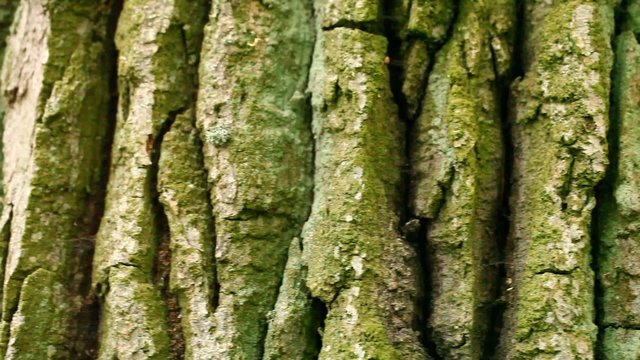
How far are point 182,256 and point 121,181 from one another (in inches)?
12.1

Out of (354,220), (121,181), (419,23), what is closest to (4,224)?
(121,181)

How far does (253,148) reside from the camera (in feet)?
6.63

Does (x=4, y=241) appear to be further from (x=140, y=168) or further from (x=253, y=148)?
(x=253, y=148)

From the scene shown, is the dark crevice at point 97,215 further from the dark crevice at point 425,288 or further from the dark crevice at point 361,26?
the dark crevice at point 425,288

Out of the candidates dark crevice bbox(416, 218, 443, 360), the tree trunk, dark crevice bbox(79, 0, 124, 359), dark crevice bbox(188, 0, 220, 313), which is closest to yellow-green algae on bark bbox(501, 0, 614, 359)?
the tree trunk

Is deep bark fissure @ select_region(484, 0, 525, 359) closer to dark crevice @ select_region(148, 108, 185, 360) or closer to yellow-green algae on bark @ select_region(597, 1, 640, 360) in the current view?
yellow-green algae on bark @ select_region(597, 1, 640, 360)

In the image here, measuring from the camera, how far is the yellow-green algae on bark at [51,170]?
207cm

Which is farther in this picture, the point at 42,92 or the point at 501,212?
the point at 42,92

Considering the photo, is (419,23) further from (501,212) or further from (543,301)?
(543,301)

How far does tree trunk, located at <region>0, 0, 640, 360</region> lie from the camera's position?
1.82m

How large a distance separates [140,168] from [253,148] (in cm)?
31

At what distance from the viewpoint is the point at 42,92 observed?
2.28 meters

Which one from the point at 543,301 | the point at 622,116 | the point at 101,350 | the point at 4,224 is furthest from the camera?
the point at 4,224

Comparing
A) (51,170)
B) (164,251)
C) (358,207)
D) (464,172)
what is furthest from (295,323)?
(51,170)
